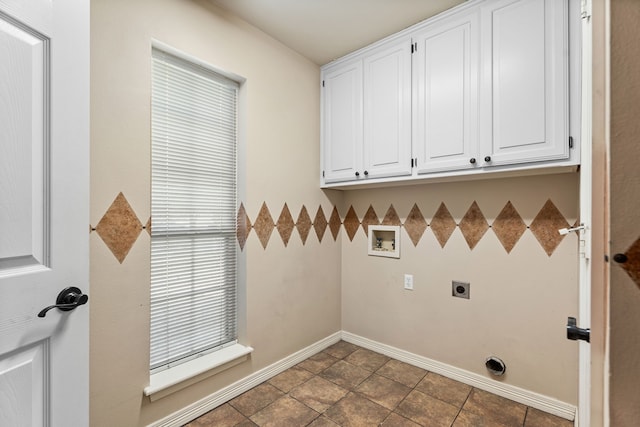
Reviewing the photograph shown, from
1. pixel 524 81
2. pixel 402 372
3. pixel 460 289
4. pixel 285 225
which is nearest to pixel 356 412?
pixel 402 372

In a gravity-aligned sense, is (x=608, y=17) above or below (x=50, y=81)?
below

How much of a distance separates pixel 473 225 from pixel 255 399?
1.90 metres

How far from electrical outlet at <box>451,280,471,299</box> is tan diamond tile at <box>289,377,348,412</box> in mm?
1049

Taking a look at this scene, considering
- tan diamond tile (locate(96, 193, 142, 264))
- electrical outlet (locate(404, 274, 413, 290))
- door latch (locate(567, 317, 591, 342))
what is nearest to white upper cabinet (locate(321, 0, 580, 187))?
electrical outlet (locate(404, 274, 413, 290))

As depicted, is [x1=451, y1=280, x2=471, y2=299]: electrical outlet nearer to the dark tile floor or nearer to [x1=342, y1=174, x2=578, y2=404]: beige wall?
[x1=342, y1=174, x2=578, y2=404]: beige wall

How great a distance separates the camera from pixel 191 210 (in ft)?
6.17

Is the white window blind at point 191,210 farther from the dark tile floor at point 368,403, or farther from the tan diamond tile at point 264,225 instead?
the dark tile floor at point 368,403

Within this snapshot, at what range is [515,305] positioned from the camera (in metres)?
2.00

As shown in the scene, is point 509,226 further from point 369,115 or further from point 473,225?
point 369,115

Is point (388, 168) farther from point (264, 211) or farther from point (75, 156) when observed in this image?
point (75, 156)

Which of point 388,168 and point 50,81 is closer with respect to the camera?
point 50,81

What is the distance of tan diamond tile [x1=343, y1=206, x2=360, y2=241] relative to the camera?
2.79 m

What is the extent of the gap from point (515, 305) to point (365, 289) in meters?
1.14

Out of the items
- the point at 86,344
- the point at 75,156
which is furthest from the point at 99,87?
the point at 86,344
